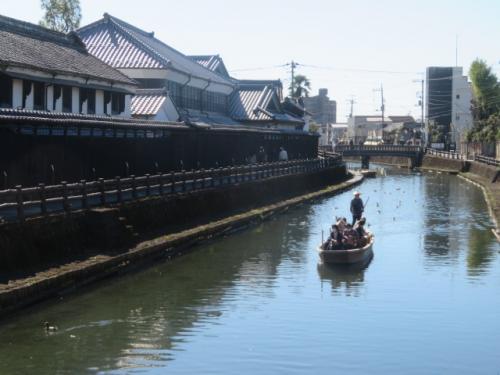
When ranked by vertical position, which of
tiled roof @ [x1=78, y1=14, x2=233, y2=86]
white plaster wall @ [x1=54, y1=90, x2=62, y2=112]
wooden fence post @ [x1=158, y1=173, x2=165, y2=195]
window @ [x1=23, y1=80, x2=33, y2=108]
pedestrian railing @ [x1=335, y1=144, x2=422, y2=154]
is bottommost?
wooden fence post @ [x1=158, y1=173, x2=165, y2=195]

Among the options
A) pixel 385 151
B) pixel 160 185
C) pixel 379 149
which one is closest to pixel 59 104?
pixel 160 185

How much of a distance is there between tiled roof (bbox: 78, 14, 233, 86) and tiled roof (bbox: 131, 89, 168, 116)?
4.63 m

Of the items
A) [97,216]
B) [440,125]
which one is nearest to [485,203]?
[97,216]

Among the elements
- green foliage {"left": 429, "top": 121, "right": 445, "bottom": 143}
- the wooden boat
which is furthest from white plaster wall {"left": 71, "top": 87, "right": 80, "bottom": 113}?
green foliage {"left": 429, "top": 121, "right": 445, "bottom": 143}

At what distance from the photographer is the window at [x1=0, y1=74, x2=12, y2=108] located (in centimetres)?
3691

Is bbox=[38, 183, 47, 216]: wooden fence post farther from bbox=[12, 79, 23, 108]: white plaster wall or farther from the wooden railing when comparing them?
bbox=[12, 79, 23, 108]: white plaster wall

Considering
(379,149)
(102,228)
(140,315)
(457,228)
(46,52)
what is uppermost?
(46,52)

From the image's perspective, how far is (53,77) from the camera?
4175 cm

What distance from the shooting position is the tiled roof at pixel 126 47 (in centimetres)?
6191

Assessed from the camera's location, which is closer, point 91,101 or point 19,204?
point 19,204

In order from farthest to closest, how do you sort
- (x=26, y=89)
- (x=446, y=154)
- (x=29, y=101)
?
(x=446, y=154)
(x=29, y=101)
(x=26, y=89)

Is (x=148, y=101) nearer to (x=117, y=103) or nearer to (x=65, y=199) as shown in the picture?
(x=117, y=103)

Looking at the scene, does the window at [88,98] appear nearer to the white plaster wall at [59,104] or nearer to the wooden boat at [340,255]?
the white plaster wall at [59,104]

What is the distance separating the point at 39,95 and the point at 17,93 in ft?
8.02
